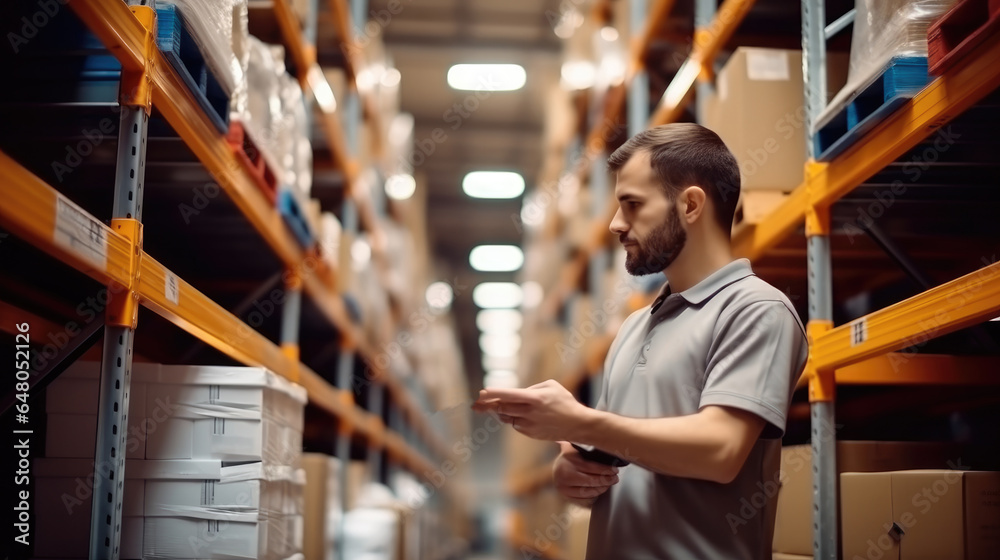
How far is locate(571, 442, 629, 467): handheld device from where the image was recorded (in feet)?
6.73

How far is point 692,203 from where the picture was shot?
212 cm

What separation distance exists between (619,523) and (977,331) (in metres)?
1.78

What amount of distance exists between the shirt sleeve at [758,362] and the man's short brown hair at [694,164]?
0.34 metres

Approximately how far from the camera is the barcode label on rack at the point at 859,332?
2.67 metres

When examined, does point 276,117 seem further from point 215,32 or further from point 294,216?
point 215,32

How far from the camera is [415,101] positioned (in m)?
11.1

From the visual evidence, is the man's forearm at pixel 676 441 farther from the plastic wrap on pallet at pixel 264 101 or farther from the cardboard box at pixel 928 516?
the plastic wrap on pallet at pixel 264 101

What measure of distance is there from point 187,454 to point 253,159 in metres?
1.33

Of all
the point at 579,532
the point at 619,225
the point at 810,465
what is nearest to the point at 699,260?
the point at 619,225

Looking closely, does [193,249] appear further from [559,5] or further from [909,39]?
[559,5]

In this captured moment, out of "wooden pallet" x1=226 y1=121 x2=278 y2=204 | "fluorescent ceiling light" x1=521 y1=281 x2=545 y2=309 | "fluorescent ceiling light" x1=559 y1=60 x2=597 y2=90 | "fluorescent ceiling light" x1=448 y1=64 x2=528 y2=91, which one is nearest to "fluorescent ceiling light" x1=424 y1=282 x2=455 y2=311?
"fluorescent ceiling light" x1=521 y1=281 x2=545 y2=309

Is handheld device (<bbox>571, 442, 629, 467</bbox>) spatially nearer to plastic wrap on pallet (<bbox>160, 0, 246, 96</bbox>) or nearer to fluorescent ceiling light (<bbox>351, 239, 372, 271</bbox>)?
plastic wrap on pallet (<bbox>160, 0, 246, 96</bbox>)

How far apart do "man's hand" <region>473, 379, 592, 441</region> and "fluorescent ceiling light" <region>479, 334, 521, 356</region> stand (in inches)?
760

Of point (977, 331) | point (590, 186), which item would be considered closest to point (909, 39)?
point (977, 331)
